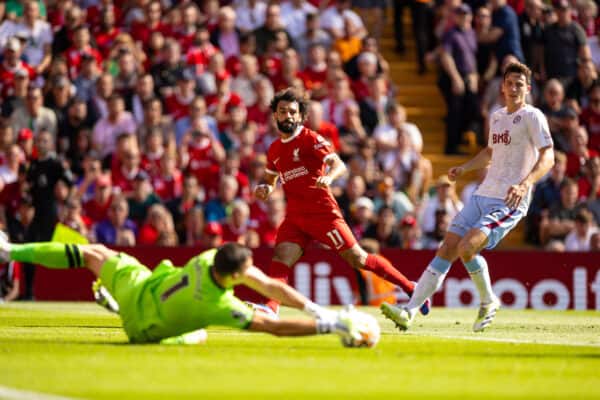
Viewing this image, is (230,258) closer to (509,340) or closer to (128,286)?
(128,286)

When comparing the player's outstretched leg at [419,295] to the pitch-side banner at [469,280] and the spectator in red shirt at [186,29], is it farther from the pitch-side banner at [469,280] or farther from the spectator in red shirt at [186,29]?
the spectator in red shirt at [186,29]

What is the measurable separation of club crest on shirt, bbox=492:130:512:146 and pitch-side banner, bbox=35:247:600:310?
6860 millimetres

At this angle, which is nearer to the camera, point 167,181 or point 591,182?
point 167,181

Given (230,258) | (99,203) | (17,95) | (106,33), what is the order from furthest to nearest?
(106,33) → (17,95) → (99,203) → (230,258)

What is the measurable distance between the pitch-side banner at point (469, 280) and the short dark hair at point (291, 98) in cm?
617

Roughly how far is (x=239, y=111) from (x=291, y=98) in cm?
826

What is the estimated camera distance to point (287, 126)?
1391 cm

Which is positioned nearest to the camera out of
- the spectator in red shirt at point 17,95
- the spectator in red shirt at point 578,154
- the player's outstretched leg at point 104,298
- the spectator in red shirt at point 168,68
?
the player's outstretched leg at point 104,298

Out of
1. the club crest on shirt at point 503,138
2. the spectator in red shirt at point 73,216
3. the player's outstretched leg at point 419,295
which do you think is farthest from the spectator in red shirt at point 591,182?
the player's outstretched leg at point 419,295

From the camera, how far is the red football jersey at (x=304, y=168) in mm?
13938

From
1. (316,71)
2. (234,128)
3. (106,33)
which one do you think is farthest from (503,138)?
(106,33)

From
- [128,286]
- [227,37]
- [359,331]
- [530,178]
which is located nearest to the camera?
[359,331]

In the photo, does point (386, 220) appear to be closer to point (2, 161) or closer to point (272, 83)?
point (272, 83)

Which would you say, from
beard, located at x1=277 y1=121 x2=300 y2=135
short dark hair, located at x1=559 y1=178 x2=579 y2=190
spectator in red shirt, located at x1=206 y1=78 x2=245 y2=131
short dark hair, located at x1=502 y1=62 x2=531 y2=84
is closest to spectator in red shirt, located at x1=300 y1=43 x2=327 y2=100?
spectator in red shirt, located at x1=206 y1=78 x2=245 y2=131
